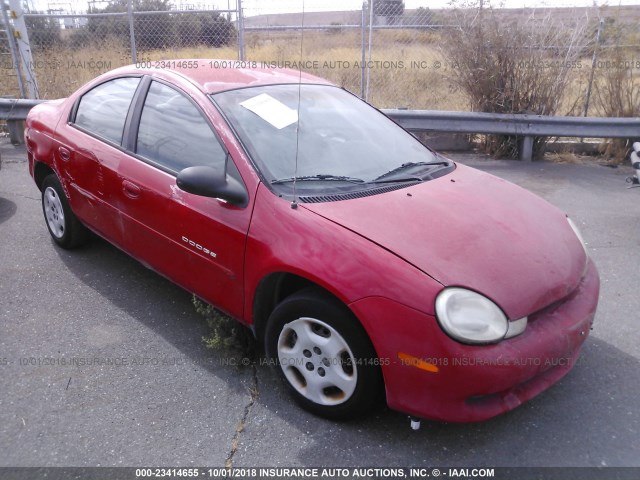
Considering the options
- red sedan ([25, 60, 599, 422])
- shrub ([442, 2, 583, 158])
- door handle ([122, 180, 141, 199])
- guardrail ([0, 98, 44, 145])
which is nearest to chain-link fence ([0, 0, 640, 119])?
shrub ([442, 2, 583, 158])

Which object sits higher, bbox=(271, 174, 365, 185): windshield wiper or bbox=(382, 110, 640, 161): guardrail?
bbox=(271, 174, 365, 185): windshield wiper

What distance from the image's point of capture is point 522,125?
7.75 meters

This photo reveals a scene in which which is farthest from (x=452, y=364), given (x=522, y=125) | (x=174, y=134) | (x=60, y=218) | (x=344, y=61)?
(x=344, y=61)

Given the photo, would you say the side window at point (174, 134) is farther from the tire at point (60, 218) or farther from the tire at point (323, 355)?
the tire at point (60, 218)

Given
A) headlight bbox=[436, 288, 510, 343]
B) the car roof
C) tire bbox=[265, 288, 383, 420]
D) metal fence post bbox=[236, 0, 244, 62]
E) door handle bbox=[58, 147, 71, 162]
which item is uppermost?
metal fence post bbox=[236, 0, 244, 62]

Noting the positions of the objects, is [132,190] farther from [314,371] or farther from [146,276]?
[314,371]

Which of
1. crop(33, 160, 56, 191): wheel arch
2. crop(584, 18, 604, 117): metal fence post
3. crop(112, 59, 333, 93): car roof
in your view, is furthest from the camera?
crop(584, 18, 604, 117): metal fence post

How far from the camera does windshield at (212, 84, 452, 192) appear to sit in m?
3.06

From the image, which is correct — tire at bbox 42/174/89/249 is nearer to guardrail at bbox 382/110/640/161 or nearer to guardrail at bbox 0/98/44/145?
guardrail at bbox 0/98/44/145

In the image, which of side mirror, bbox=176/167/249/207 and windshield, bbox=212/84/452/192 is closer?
side mirror, bbox=176/167/249/207

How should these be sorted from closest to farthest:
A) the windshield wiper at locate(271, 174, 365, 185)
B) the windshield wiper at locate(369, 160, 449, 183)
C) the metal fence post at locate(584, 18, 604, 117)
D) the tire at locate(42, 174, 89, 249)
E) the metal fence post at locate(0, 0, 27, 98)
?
the windshield wiper at locate(271, 174, 365, 185)
the windshield wiper at locate(369, 160, 449, 183)
the tire at locate(42, 174, 89, 249)
the metal fence post at locate(584, 18, 604, 117)
the metal fence post at locate(0, 0, 27, 98)

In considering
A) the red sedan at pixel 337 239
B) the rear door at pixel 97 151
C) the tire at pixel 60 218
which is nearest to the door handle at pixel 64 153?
the rear door at pixel 97 151

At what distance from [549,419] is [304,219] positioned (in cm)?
161

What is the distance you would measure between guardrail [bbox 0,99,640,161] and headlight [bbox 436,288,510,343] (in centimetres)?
581
